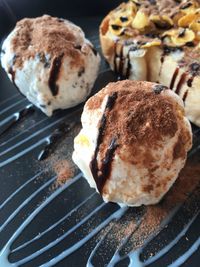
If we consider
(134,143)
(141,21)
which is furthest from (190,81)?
(134,143)

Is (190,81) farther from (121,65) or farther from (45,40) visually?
(45,40)

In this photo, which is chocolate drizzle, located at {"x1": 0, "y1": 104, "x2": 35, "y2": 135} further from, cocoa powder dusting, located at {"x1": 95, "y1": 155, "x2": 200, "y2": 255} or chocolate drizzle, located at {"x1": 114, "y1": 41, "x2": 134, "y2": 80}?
cocoa powder dusting, located at {"x1": 95, "y1": 155, "x2": 200, "y2": 255}

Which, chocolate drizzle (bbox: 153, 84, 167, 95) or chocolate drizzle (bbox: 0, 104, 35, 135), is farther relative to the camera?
chocolate drizzle (bbox: 0, 104, 35, 135)

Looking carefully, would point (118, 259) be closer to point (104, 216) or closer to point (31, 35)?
point (104, 216)

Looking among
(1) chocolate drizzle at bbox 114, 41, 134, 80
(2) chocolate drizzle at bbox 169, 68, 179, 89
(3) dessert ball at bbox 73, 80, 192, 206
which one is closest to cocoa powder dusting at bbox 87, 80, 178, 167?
(3) dessert ball at bbox 73, 80, 192, 206

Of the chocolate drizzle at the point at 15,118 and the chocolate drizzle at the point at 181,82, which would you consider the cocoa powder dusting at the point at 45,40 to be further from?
the chocolate drizzle at the point at 181,82

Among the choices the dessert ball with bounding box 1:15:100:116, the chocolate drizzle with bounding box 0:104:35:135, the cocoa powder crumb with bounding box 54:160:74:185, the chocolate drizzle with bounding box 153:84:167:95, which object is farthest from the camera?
the chocolate drizzle with bounding box 0:104:35:135

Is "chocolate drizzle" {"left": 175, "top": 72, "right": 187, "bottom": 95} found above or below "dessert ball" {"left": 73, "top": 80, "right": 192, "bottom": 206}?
below
